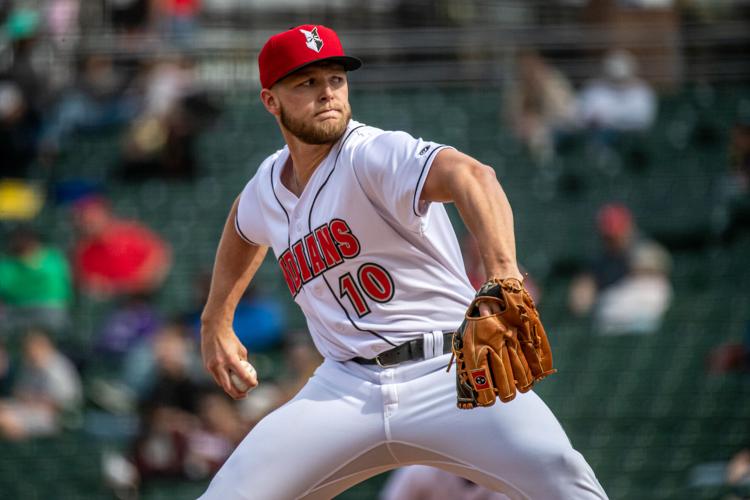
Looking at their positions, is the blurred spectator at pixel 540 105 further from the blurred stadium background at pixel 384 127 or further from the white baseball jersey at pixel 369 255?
the white baseball jersey at pixel 369 255

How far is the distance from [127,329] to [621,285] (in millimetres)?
3428

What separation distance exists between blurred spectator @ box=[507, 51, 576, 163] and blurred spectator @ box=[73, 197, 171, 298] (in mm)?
3391

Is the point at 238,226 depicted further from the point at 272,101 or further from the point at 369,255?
the point at 369,255

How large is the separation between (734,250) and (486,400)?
6.79 m

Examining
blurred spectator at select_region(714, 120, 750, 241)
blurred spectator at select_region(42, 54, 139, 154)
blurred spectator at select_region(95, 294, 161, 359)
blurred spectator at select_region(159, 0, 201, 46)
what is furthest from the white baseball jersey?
blurred spectator at select_region(159, 0, 201, 46)

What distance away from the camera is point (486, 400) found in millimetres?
2854

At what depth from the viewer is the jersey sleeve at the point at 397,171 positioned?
3.03 metres

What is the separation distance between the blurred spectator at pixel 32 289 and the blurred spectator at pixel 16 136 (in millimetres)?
2029

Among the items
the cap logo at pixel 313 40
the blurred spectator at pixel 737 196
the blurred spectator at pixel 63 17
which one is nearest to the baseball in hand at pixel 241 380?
the cap logo at pixel 313 40

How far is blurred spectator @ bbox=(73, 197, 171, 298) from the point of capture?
9.02 metres

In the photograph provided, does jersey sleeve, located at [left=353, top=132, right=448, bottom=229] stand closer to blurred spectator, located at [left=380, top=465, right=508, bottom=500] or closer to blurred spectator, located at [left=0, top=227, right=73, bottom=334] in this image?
blurred spectator, located at [left=380, top=465, right=508, bottom=500]

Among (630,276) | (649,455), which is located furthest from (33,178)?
(649,455)

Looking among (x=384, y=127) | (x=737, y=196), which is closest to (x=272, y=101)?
(x=737, y=196)

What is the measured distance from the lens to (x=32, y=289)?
883 cm
